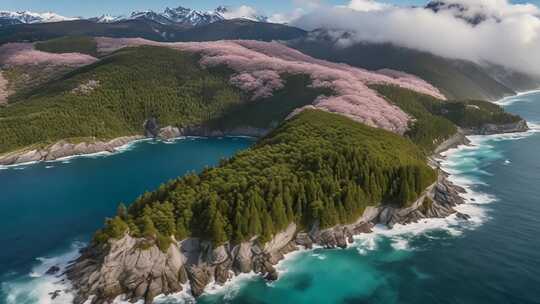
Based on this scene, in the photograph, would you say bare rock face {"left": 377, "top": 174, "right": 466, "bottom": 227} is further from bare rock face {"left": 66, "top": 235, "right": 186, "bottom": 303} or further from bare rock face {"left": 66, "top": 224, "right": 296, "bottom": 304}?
bare rock face {"left": 66, "top": 235, "right": 186, "bottom": 303}

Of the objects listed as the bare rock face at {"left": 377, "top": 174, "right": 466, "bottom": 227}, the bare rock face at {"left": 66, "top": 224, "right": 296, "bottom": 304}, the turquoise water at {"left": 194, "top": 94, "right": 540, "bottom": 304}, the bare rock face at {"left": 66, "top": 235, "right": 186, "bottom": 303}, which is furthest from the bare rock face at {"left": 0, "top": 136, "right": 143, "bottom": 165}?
the bare rock face at {"left": 377, "top": 174, "right": 466, "bottom": 227}

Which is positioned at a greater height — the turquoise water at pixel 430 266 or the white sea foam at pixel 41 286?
the turquoise water at pixel 430 266

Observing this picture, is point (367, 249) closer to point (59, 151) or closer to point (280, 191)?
point (280, 191)

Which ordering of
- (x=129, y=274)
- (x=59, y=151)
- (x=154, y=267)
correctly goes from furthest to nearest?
(x=59, y=151), (x=154, y=267), (x=129, y=274)

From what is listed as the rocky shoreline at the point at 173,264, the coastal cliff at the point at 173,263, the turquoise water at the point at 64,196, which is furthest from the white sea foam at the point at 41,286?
the coastal cliff at the point at 173,263

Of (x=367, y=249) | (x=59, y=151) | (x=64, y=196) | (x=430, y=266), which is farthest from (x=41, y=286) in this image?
(x=59, y=151)

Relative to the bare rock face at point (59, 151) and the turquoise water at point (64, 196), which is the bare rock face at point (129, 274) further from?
the bare rock face at point (59, 151)
